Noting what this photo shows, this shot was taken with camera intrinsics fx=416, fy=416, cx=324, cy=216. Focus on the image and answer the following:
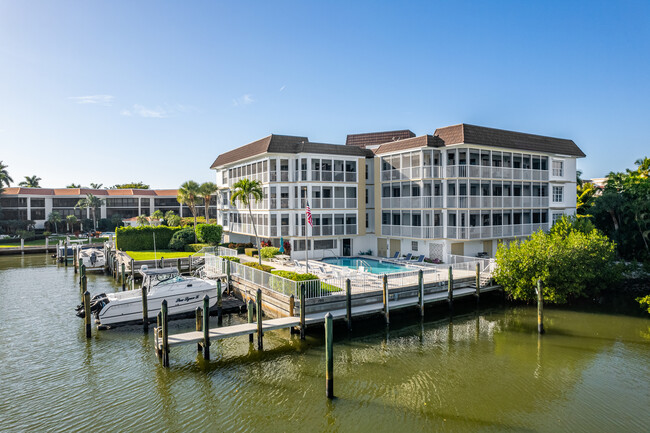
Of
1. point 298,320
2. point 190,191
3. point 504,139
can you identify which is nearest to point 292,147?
point 504,139

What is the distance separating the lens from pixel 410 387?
15305mm

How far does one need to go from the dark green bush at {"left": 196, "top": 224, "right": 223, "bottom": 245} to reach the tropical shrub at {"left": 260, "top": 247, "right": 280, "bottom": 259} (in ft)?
40.9

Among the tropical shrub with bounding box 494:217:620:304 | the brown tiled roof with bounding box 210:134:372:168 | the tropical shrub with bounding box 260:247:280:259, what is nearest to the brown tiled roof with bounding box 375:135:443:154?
the brown tiled roof with bounding box 210:134:372:168

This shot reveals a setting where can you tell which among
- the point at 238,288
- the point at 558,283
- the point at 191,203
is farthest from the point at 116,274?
the point at 558,283

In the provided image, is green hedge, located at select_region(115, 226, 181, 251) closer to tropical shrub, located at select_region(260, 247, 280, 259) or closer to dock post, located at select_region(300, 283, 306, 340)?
tropical shrub, located at select_region(260, 247, 280, 259)

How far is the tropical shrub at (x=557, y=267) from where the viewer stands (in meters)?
24.8

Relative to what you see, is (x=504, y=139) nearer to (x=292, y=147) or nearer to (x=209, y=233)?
(x=292, y=147)

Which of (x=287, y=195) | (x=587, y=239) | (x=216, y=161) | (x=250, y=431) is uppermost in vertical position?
(x=216, y=161)

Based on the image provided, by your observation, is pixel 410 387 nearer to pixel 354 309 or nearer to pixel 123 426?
pixel 354 309

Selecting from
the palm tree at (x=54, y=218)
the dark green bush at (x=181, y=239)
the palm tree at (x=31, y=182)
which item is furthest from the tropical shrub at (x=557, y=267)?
the palm tree at (x=31, y=182)

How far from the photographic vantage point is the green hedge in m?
45.2

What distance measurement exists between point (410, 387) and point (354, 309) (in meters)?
6.89

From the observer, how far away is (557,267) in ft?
81.5

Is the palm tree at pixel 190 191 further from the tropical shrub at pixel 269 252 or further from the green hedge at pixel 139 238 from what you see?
the tropical shrub at pixel 269 252
